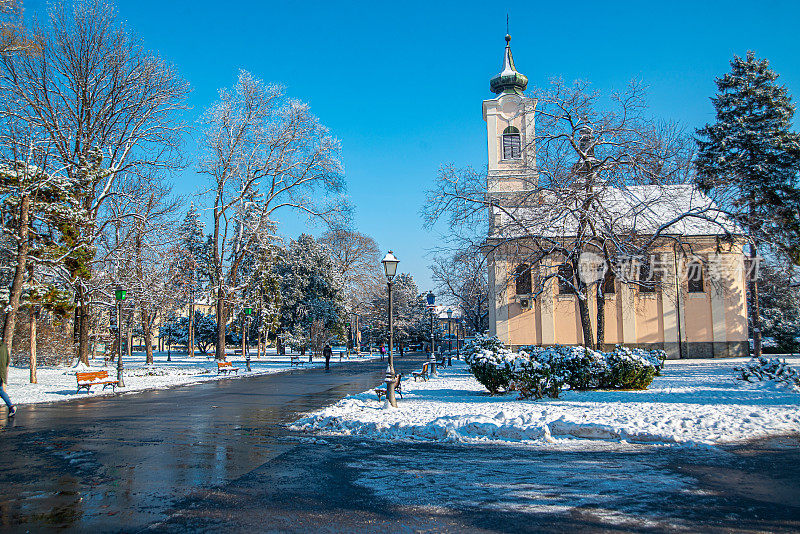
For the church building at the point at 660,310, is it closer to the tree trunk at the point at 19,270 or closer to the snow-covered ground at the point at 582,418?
the snow-covered ground at the point at 582,418

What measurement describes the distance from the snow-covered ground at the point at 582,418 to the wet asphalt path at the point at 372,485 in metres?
0.52

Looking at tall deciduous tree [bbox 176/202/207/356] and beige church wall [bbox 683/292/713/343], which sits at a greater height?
tall deciduous tree [bbox 176/202/207/356]

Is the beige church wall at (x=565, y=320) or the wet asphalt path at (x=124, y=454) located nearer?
the wet asphalt path at (x=124, y=454)

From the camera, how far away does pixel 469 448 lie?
29.6 ft

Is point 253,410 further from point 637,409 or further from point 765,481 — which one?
point 765,481

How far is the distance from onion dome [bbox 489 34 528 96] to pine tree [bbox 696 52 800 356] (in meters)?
12.8

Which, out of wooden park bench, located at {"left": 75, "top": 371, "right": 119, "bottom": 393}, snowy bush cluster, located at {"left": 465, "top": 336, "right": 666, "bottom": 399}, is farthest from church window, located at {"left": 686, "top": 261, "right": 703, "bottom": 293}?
wooden park bench, located at {"left": 75, "top": 371, "right": 119, "bottom": 393}

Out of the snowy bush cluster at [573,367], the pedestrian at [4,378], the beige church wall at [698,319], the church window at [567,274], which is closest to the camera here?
the pedestrian at [4,378]

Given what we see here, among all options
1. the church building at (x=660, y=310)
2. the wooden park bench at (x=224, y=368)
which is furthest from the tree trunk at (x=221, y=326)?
the church building at (x=660, y=310)

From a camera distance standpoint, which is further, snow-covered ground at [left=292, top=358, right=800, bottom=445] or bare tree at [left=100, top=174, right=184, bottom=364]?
bare tree at [left=100, top=174, right=184, bottom=364]

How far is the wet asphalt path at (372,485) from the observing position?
204 inches

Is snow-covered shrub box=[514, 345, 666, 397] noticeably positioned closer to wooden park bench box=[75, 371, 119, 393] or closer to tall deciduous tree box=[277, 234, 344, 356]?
wooden park bench box=[75, 371, 119, 393]

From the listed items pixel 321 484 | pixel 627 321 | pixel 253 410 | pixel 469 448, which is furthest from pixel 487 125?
pixel 321 484

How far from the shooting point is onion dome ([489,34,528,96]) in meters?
39.2
